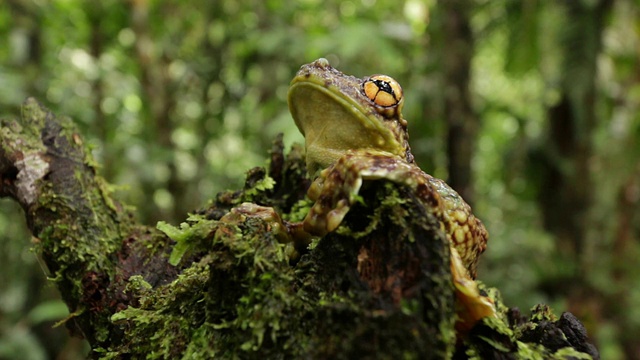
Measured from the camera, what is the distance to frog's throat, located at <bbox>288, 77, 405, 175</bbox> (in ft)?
5.59

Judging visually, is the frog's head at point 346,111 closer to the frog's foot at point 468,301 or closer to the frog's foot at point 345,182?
the frog's foot at point 345,182

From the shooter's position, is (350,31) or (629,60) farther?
(629,60)

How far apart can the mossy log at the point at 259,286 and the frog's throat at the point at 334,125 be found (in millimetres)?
353

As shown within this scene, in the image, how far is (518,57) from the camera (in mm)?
4172

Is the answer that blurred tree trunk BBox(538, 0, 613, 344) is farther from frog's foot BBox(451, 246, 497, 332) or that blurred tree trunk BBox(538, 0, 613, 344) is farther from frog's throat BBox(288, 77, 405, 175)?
frog's foot BBox(451, 246, 497, 332)

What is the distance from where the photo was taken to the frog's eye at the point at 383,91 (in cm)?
174

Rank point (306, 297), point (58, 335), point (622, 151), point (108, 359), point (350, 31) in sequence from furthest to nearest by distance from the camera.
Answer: point (622, 151) → point (58, 335) → point (350, 31) → point (108, 359) → point (306, 297)

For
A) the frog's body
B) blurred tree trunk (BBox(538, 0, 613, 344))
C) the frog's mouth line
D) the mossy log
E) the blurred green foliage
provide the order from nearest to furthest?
the mossy log
the frog's body
the frog's mouth line
the blurred green foliage
blurred tree trunk (BBox(538, 0, 613, 344))

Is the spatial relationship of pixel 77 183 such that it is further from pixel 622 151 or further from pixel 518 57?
pixel 622 151

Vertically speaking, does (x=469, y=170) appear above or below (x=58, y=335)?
above

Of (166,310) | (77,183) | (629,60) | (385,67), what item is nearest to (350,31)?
(385,67)

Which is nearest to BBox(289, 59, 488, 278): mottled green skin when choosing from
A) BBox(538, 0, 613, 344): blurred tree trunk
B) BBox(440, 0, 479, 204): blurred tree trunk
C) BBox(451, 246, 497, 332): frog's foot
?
BBox(451, 246, 497, 332): frog's foot

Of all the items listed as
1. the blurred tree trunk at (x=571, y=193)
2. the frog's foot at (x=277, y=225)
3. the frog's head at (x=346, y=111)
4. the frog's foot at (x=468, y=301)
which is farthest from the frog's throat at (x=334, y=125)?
the blurred tree trunk at (x=571, y=193)

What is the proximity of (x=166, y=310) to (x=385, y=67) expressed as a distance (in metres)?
4.70
